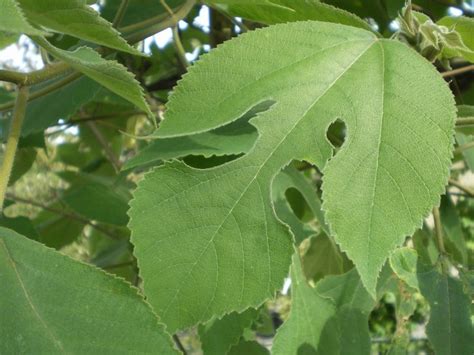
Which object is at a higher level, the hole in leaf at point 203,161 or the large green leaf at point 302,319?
the hole in leaf at point 203,161

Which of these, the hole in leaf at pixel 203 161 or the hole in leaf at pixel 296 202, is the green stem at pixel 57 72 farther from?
the hole in leaf at pixel 296 202

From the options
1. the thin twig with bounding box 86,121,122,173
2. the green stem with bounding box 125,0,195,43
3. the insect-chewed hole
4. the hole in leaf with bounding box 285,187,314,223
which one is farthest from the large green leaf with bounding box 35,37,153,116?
the thin twig with bounding box 86,121,122,173

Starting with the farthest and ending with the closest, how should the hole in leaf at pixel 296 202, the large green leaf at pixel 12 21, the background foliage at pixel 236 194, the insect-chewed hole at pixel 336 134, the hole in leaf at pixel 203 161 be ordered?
the hole in leaf at pixel 296 202 < the insect-chewed hole at pixel 336 134 < the hole in leaf at pixel 203 161 < the background foliage at pixel 236 194 < the large green leaf at pixel 12 21

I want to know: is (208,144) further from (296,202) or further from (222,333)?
(296,202)

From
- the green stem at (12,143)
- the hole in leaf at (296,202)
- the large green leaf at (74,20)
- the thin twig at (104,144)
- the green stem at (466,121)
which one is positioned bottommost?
the thin twig at (104,144)

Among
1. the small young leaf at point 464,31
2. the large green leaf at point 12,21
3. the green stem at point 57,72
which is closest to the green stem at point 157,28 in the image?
the green stem at point 57,72

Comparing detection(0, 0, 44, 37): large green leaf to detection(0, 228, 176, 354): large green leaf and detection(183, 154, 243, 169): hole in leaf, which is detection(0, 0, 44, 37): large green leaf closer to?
detection(0, 228, 176, 354): large green leaf

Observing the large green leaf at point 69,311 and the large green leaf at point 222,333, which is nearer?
the large green leaf at point 69,311
